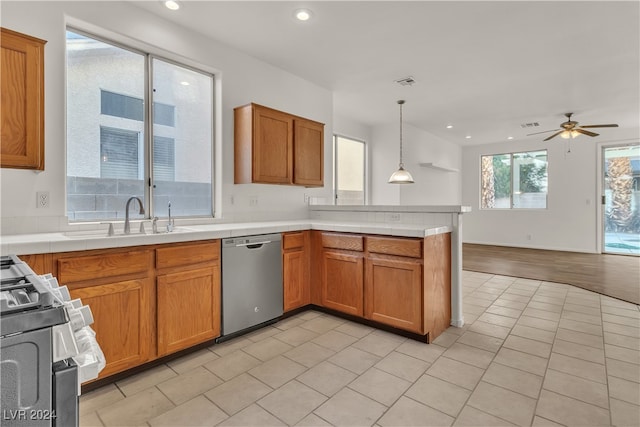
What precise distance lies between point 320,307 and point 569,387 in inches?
82.7

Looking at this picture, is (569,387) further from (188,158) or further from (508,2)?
(188,158)

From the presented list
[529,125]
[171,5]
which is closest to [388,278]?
[171,5]

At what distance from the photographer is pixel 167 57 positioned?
3.02 m

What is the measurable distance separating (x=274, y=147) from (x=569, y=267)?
5.60 meters

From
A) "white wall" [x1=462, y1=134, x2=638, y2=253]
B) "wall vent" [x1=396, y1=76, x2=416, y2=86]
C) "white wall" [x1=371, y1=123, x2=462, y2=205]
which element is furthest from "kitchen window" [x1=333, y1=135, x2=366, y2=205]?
"white wall" [x1=462, y1=134, x2=638, y2=253]

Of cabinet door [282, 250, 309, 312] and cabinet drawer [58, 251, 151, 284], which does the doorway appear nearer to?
cabinet door [282, 250, 309, 312]

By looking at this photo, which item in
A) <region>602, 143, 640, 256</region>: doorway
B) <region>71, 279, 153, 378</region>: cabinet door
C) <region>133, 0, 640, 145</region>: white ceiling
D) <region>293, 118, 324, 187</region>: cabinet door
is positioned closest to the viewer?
<region>71, 279, 153, 378</region>: cabinet door

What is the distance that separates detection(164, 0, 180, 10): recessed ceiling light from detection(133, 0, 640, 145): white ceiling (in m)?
0.05

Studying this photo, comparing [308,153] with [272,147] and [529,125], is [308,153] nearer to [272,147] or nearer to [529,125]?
[272,147]

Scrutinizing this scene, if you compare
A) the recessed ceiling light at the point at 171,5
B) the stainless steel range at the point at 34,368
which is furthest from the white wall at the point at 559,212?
the stainless steel range at the point at 34,368

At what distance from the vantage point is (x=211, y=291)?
8.39ft

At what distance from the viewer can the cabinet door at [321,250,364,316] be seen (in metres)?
3.07

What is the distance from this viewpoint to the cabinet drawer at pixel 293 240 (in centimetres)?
316

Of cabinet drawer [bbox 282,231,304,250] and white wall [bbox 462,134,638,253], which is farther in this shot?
white wall [bbox 462,134,638,253]
